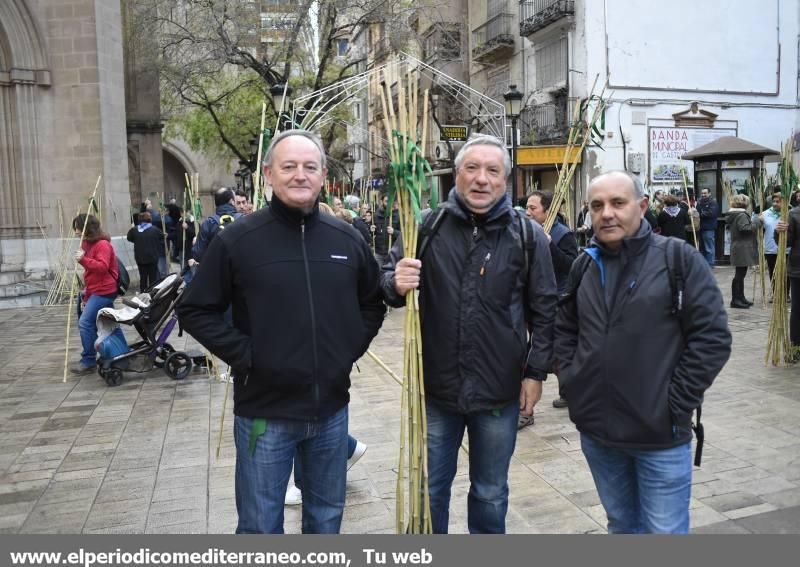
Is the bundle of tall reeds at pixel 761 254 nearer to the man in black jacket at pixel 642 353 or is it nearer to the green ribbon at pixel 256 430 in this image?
the man in black jacket at pixel 642 353

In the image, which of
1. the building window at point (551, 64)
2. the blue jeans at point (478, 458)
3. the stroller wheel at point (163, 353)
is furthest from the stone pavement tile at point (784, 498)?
the building window at point (551, 64)

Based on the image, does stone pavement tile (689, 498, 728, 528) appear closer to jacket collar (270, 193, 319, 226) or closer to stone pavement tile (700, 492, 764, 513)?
stone pavement tile (700, 492, 764, 513)

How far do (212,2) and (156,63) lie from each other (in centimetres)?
268

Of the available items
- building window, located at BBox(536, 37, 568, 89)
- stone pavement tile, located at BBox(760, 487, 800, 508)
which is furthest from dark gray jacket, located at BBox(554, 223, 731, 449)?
building window, located at BBox(536, 37, 568, 89)

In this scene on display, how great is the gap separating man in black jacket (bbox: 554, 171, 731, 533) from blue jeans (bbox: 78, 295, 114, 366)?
622cm

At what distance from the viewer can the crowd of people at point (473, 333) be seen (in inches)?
96.0

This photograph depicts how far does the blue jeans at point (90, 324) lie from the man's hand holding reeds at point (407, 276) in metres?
5.80

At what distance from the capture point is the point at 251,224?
2.52 m

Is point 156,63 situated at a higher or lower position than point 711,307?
higher

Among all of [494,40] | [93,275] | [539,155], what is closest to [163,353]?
[93,275]

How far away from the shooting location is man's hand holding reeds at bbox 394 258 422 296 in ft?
8.52

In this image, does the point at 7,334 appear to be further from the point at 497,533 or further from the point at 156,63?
the point at 156,63
